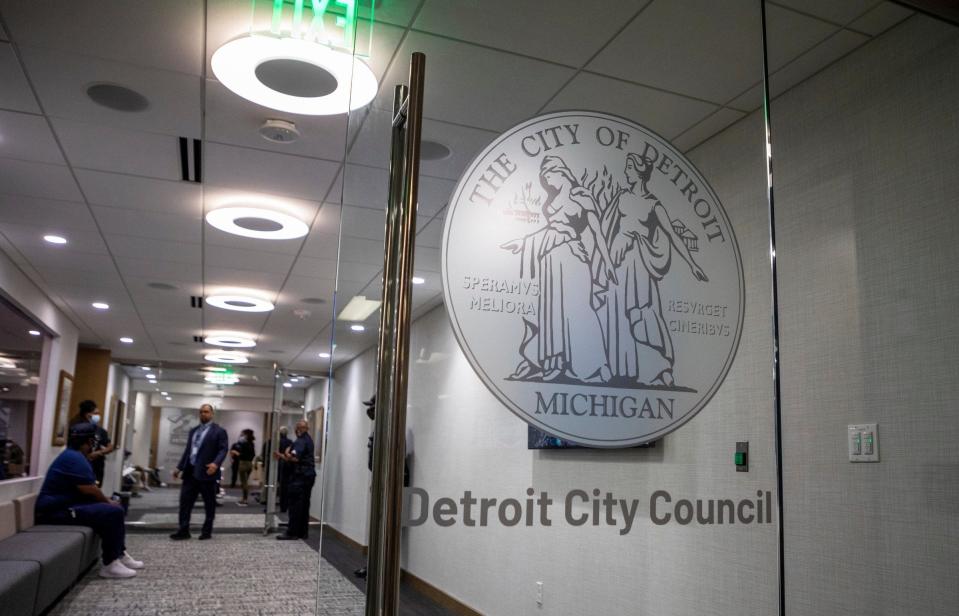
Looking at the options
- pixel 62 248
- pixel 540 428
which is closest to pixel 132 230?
pixel 62 248

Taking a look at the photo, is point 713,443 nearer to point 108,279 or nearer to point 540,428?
point 540,428

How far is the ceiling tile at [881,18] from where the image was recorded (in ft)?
7.67

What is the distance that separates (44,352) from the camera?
873cm

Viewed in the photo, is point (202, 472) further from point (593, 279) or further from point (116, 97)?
point (593, 279)

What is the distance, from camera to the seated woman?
5.90 meters

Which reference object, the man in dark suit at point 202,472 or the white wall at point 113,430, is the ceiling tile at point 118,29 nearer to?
the man in dark suit at point 202,472

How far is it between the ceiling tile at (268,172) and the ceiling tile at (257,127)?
0.11 metres

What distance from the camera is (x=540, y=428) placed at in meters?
1.65

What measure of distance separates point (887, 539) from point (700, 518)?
694mm

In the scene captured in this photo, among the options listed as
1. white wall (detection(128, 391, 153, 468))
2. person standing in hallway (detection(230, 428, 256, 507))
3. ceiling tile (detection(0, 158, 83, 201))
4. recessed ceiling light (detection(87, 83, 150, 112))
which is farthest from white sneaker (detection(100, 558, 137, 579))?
person standing in hallway (detection(230, 428, 256, 507))

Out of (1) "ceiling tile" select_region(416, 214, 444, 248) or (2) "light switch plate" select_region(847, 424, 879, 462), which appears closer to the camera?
(1) "ceiling tile" select_region(416, 214, 444, 248)

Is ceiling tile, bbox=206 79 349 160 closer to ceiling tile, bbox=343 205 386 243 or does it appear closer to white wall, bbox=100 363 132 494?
ceiling tile, bbox=343 205 386 243

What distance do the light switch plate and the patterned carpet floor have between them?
270 centimetres

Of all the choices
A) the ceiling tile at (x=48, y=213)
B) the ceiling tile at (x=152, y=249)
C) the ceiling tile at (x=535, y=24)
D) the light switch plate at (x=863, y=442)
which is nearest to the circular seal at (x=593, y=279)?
the ceiling tile at (x=535, y=24)
